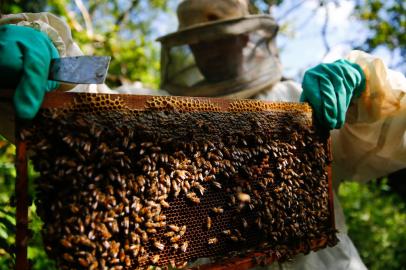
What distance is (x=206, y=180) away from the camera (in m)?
2.04

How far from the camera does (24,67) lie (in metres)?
1.61

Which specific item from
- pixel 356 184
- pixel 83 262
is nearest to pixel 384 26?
pixel 356 184

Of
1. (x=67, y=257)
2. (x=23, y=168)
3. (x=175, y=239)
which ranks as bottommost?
(x=175, y=239)

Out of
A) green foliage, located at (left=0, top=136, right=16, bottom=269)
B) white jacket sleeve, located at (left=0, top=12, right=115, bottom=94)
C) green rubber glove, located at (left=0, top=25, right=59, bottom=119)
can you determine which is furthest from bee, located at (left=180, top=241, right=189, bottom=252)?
white jacket sleeve, located at (left=0, top=12, right=115, bottom=94)

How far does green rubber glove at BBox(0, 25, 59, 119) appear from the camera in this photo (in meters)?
1.54

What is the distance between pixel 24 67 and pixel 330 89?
204 cm

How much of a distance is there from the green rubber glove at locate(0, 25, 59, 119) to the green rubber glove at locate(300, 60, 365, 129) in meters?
1.87

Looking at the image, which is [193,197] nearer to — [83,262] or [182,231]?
[182,231]

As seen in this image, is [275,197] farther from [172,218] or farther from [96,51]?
[96,51]

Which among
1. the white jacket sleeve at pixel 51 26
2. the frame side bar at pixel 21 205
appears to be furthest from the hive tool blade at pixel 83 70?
the white jacket sleeve at pixel 51 26

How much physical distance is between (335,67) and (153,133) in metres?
1.68

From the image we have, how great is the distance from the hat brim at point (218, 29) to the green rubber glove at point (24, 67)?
2.14 metres

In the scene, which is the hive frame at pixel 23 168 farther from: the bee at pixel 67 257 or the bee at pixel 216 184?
the bee at pixel 216 184

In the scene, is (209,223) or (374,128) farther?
(374,128)
